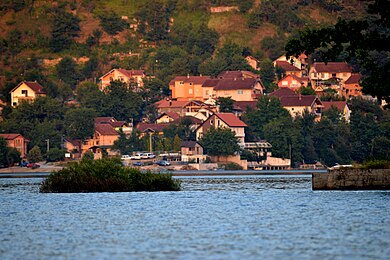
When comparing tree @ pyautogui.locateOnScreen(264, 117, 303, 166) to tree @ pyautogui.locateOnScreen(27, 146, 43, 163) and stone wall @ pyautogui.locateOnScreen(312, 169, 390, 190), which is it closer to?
tree @ pyautogui.locateOnScreen(27, 146, 43, 163)

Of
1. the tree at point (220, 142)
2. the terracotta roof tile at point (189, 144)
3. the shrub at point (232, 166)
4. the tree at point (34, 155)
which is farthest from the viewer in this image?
the terracotta roof tile at point (189, 144)

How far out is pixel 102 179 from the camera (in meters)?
80.9

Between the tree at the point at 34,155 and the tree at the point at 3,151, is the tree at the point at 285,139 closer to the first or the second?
the tree at the point at 34,155

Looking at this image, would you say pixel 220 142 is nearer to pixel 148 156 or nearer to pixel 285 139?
pixel 285 139

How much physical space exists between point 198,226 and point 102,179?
25.3 meters

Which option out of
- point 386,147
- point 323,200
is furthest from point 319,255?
point 386,147

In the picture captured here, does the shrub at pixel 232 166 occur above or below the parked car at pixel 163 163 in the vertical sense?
below

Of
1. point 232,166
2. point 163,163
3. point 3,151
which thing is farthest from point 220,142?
point 3,151

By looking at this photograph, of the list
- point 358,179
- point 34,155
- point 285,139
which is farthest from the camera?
point 34,155

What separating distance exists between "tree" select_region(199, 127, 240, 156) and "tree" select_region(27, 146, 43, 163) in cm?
2456

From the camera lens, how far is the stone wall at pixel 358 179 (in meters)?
74.8

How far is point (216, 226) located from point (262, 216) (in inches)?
215

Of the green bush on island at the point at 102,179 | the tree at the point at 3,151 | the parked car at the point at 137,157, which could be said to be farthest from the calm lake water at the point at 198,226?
the parked car at the point at 137,157

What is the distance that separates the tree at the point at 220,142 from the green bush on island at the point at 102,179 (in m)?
106
